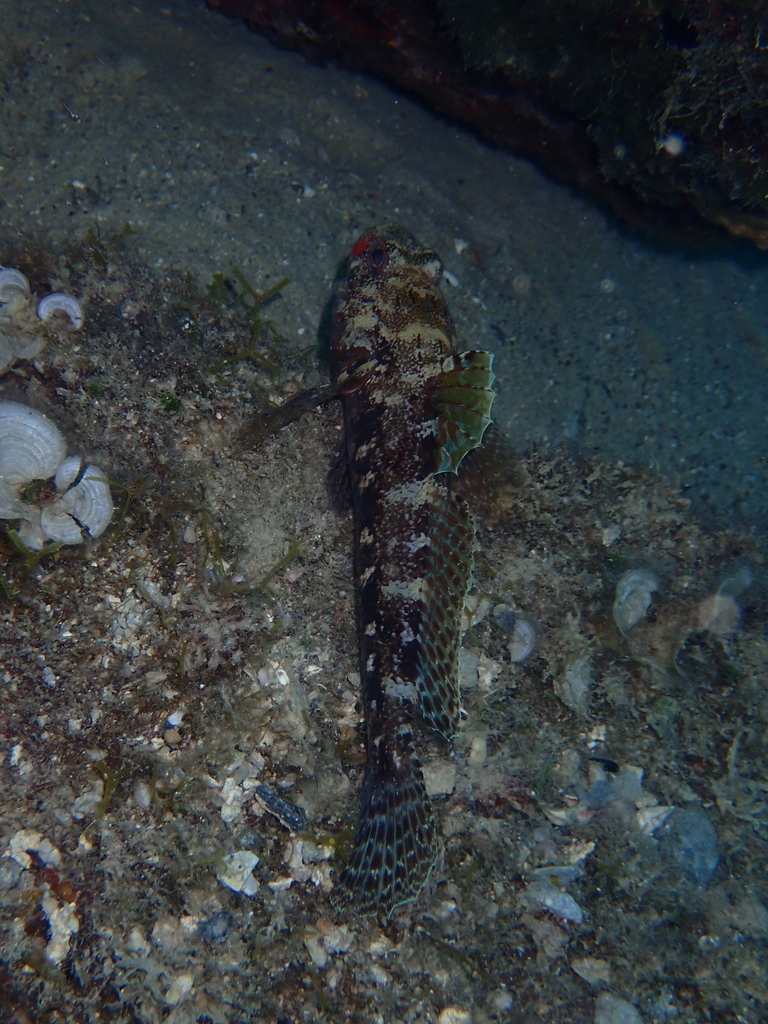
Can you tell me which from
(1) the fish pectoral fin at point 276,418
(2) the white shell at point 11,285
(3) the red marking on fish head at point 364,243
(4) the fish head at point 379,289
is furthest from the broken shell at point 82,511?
(3) the red marking on fish head at point 364,243

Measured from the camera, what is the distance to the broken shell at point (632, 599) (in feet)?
11.4

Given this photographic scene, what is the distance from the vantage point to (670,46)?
371 centimetres

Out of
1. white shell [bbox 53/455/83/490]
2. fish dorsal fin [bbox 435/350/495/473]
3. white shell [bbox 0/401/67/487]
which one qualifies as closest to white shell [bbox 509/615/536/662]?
fish dorsal fin [bbox 435/350/495/473]

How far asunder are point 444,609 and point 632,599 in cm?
129

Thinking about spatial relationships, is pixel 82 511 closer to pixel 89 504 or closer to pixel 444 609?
pixel 89 504

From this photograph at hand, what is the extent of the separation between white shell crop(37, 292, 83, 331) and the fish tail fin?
3.17m

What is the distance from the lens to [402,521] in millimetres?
3273

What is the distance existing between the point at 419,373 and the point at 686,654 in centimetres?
246

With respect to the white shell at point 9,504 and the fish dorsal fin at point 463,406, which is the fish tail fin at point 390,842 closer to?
the fish dorsal fin at point 463,406

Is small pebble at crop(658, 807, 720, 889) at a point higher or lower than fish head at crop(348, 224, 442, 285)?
lower

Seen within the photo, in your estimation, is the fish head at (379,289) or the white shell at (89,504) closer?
the white shell at (89,504)

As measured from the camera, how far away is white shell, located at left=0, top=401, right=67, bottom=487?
2.86 meters

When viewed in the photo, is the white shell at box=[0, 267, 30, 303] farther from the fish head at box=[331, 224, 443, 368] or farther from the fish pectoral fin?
the fish head at box=[331, 224, 443, 368]

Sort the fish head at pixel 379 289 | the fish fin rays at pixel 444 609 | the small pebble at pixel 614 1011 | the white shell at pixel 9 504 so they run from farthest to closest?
the fish head at pixel 379 289
the fish fin rays at pixel 444 609
the white shell at pixel 9 504
the small pebble at pixel 614 1011
